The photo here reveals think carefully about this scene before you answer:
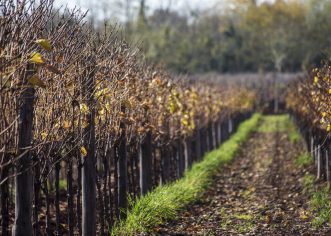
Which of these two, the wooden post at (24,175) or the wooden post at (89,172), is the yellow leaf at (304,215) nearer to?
the wooden post at (89,172)

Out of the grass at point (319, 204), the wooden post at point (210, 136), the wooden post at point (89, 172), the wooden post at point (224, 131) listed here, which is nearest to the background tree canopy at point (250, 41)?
the wooden post at point (224, 131)

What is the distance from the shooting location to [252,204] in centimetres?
1084

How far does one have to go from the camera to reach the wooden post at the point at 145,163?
1057 centimetres

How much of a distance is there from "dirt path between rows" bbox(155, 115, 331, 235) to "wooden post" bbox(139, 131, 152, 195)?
2.88 ft

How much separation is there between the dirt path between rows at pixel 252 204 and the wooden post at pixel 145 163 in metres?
0.88

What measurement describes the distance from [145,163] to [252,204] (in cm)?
204

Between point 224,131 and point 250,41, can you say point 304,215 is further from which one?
point 250,41

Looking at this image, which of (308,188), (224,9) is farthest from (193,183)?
(224,9)

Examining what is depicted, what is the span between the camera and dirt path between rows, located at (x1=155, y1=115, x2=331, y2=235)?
8.77 m

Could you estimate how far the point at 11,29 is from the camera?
5387 millimetres

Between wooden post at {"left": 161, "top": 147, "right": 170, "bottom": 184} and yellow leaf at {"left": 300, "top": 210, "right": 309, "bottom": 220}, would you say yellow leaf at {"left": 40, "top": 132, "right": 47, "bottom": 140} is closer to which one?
yellow leaf at {"left": 300, "top": 210, "right": 309, "bottom": 220}

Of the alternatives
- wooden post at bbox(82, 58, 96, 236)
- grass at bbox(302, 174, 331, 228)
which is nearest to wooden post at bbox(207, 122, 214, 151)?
grass at bbox(302, 174, 331, 228)

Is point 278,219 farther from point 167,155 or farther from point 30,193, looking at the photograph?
point 30,193

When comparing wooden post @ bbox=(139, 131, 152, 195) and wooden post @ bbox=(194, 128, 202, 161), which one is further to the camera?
wooden post @ bbox=(194, 128, 202, 161)
